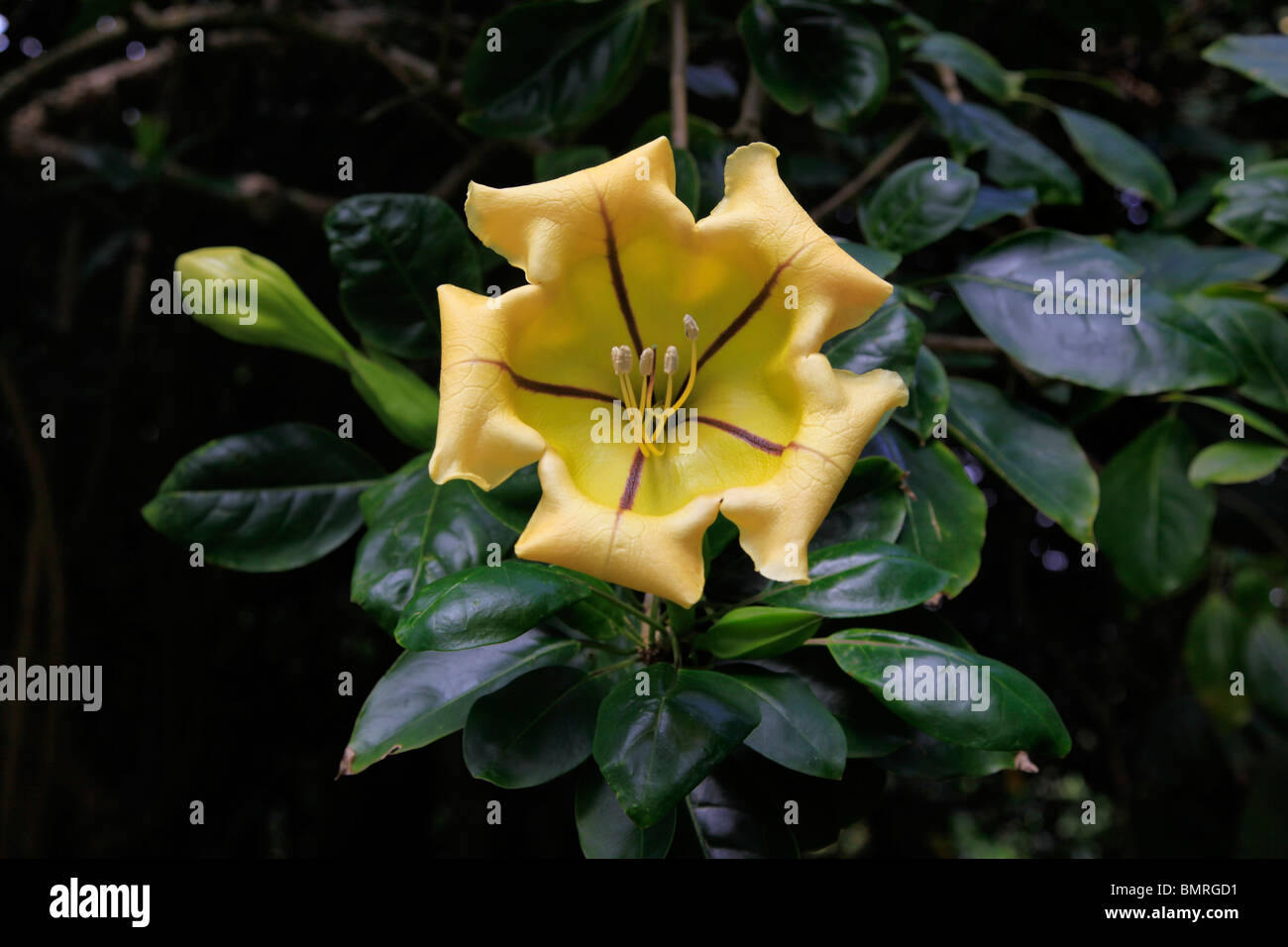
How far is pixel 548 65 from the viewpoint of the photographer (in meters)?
1.20

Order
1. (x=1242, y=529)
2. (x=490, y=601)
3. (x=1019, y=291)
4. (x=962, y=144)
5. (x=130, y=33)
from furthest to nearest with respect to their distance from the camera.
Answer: (x=1242, y=529)
(x=130, y=33)
(x=962, y=144)
(x=1019, y=291)
(x=490, y=601)

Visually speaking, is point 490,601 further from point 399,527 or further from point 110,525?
point 110,525

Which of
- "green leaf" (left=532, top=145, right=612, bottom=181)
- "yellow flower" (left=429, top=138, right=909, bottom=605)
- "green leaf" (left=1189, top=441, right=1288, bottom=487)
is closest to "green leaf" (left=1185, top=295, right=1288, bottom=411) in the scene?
"green leaf" (left=1189, top=441, right=1288, bottom=487)

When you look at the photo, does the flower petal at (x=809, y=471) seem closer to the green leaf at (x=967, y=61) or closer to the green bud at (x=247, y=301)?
the green bud at (x=247, y=301)

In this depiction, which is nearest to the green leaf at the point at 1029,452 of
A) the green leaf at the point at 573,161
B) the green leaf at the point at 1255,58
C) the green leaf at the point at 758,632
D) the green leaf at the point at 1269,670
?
the green leaf at the point at 758,632

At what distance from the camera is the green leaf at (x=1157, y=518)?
1312 millimetres

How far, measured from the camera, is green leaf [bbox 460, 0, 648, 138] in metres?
1.17

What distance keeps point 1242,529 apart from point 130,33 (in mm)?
2387

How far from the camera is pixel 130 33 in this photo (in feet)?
5.04

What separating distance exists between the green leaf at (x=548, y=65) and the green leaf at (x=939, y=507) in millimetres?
597

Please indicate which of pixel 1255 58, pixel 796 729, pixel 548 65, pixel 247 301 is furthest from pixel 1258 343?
pixel 247 301

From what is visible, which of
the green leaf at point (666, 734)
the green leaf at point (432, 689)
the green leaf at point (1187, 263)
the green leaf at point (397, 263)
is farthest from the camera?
the green leaf at point (1187, 263)

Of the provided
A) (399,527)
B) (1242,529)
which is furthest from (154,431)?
(1242,529)

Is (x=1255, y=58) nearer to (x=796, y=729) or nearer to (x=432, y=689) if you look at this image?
(x=796, y=729)
